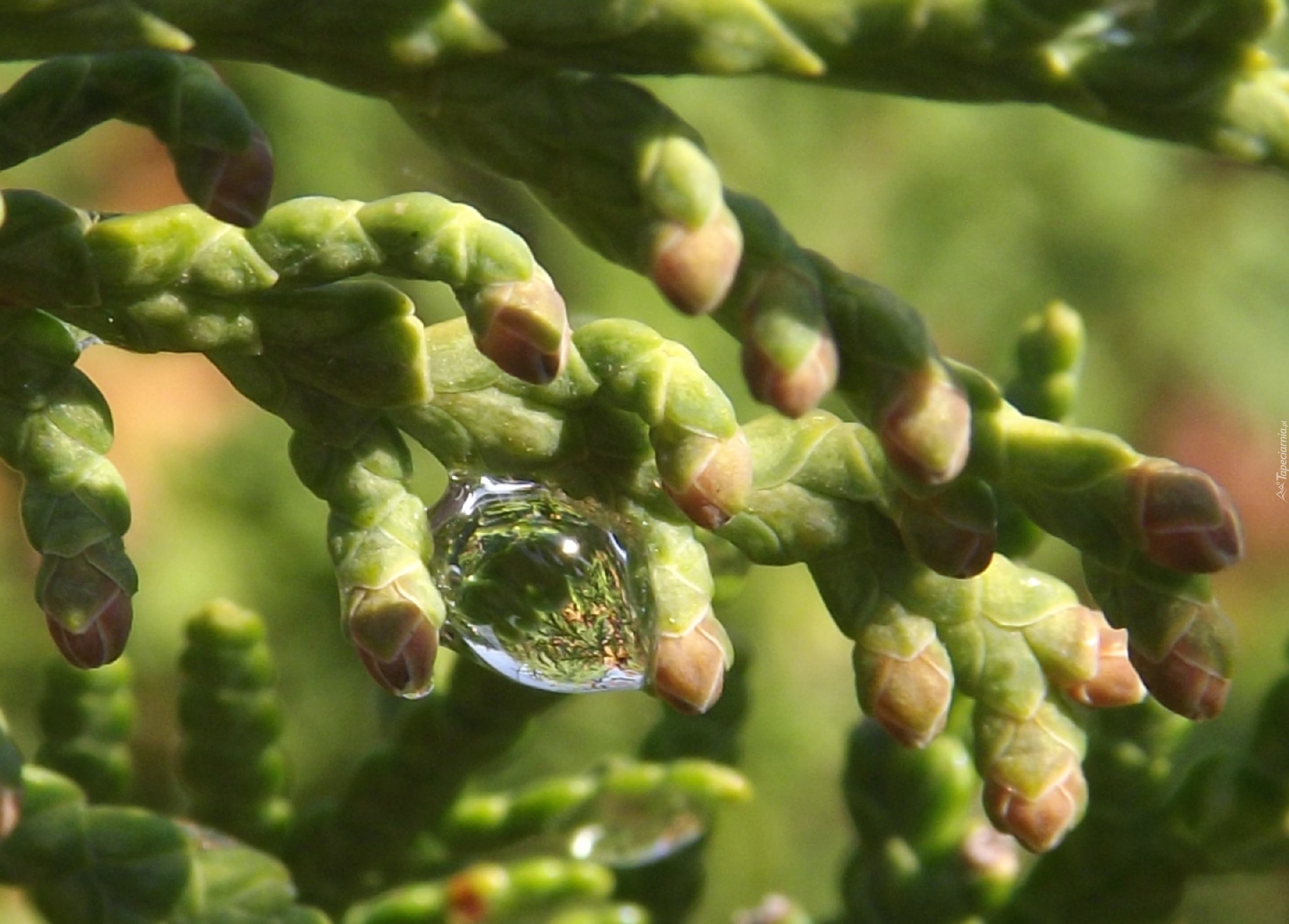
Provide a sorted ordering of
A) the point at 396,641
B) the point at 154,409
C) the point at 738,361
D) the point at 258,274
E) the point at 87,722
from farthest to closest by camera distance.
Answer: the point at 154,409, the point at 738,361, the point at 87,722, the point at 258,274, the point at 396,641

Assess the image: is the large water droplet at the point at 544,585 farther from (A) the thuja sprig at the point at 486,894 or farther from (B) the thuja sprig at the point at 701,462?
(A) the thuja sprig at the point at 486,894

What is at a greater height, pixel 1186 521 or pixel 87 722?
pixel 1186 521

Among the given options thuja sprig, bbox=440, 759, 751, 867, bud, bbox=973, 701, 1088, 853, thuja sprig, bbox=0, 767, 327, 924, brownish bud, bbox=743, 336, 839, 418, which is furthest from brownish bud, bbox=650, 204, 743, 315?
thuja sprig, bbox=440, 759, 751, 867

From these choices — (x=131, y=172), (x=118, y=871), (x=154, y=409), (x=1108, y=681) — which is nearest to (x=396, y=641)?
(x=118, y=871)

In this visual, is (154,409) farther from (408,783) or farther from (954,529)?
(954,529)

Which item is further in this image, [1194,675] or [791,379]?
[1194,675]

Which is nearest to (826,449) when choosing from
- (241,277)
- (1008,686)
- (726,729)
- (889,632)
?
(889,632)

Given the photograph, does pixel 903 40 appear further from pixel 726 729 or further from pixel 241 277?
pixel 726 729

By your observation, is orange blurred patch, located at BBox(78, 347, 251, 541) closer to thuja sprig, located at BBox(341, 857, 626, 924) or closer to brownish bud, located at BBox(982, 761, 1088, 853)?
thuja sprig, located at BBox(341, 857, 626, 924)

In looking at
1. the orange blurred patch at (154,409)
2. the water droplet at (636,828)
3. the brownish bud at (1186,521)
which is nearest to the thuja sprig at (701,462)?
the brownish bud at (1186,521)
